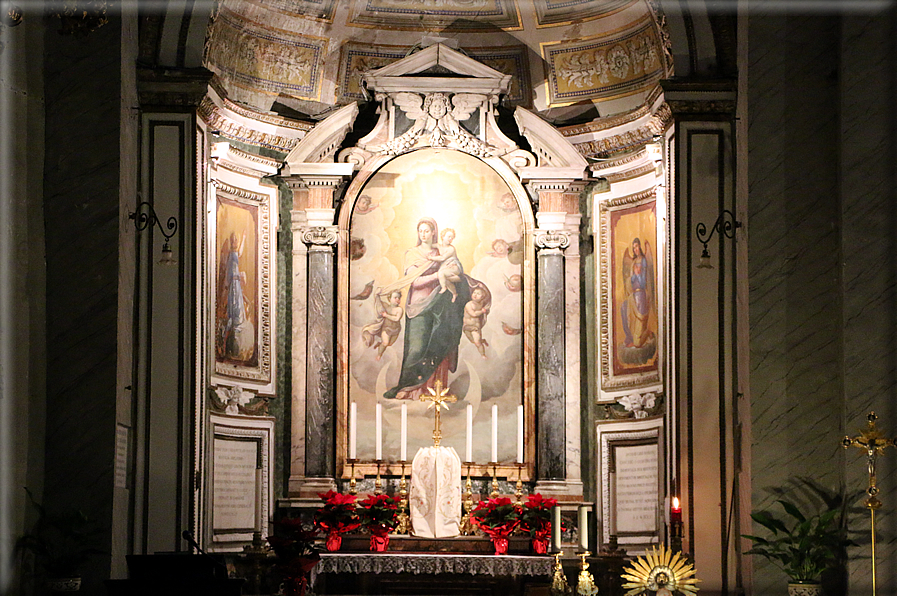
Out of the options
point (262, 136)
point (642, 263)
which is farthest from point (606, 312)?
point (262, 136)

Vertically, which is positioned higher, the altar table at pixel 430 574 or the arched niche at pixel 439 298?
the arched niche at pixel 439 298

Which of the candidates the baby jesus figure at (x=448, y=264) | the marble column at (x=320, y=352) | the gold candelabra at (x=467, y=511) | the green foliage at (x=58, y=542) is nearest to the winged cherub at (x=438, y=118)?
the baby jesus figure at (x=448, y=264)

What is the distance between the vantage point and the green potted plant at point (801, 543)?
9.93 metres

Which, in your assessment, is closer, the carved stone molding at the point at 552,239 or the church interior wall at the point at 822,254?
the church interior wall at the point at 822,254

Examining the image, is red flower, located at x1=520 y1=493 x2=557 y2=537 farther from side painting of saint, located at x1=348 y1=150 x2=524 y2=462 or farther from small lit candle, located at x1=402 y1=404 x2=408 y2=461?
Result: small lit candle, located at x1=402 y1=404 x2=408 y2=461

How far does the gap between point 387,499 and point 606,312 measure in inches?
125

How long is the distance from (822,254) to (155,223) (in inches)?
228

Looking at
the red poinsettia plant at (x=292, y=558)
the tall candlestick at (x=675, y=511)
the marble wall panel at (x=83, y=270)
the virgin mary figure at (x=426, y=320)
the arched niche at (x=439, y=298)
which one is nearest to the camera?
the red poinsettia plant at (x=292, y=558)

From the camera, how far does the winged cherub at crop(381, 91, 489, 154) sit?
14.6 metres

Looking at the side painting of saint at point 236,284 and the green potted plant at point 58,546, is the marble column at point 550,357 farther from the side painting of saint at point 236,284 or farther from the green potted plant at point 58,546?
the green potted plant at point 58,546

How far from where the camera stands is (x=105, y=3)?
35.6 ft

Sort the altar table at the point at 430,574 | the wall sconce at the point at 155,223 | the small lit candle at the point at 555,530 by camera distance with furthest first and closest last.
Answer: the altar table at the point at 430,574, the wall sconce at the point at 155,223, the small lit candle at the point at 555,530

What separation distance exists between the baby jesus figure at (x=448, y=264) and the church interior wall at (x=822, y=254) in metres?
4.55

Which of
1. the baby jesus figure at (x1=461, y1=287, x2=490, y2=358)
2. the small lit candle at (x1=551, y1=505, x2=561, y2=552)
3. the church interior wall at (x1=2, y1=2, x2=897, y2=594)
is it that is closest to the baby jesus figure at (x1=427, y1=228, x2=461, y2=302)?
the baby jesus figure at (x1=461, y1=287, x2=490, y2=358)
